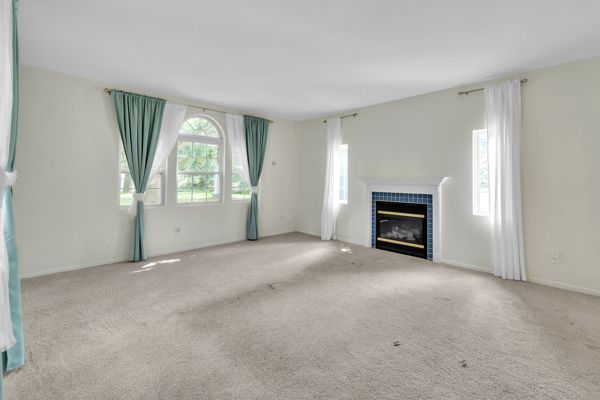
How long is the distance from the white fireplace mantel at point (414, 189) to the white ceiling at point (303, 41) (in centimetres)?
145

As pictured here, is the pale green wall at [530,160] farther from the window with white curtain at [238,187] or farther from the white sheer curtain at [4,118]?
the white sheer curtain at [4,118]

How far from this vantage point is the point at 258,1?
7.28 feet

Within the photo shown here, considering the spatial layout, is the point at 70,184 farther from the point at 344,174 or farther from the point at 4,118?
the point at 344,174

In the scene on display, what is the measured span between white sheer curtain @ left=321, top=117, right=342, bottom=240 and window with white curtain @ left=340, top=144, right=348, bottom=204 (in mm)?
121

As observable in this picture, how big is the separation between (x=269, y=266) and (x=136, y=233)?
2117mm

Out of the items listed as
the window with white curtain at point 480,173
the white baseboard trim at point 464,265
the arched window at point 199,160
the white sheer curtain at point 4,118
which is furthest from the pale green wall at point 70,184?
the window with white curtain at point 480,173

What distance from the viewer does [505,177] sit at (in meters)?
3.66

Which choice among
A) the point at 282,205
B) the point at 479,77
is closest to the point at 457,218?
the point at 479,77

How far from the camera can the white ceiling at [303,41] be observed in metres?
2.32

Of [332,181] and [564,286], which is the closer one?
[564,286]

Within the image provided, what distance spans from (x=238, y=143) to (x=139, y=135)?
1.78 metres

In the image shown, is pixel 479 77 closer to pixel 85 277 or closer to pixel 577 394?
pixel 577 394

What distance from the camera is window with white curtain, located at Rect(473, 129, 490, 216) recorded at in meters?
4.07

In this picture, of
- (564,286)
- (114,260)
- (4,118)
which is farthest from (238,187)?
(564,286)
